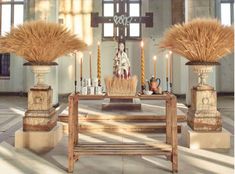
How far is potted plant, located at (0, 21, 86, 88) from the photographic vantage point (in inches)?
232

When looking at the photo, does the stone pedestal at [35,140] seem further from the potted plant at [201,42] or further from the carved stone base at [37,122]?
the potted plant at [201,42]

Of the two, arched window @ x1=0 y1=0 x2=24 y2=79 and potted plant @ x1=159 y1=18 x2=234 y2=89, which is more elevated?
arched window @ x1=0 y1=0 x2=24 y2=79

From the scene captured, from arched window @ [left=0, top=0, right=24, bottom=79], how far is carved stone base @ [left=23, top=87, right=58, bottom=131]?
11.7 meters

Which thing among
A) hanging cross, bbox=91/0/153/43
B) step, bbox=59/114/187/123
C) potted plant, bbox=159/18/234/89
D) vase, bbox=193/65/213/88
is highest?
hanging cross, bbox=91/0/153/43

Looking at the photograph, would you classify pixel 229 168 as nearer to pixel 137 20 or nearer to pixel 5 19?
pixel 137 20

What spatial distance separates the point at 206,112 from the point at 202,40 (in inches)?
46.3

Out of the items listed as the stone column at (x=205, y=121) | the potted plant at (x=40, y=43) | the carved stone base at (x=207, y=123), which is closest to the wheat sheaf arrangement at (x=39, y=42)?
the potted plant at (x=40, y=43)

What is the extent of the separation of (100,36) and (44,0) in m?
4.97

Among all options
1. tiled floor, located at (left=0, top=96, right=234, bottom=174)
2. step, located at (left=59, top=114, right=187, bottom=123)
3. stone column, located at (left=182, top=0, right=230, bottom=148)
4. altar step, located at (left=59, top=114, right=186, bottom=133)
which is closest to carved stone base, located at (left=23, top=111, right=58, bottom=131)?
tiled floor, located at (left=0, top=96, right=234, bottom=174)

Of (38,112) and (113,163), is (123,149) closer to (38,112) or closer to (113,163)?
(113,163)

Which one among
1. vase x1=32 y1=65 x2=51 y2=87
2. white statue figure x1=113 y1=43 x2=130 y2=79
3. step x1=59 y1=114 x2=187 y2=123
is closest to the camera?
white statue figure x1=113 y1=43 x2=130 y2=79

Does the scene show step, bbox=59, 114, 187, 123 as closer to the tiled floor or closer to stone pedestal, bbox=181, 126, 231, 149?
the tiled floor

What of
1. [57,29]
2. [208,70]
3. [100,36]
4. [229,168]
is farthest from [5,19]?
[229,168]

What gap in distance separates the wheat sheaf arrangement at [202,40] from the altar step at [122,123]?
1.98 metres
